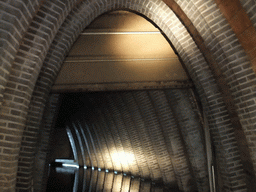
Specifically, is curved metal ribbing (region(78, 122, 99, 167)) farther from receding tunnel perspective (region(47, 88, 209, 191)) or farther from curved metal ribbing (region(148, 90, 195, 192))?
curved metal ribbing (region(148, 90, 195, 192))

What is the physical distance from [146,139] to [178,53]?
4.39 metres

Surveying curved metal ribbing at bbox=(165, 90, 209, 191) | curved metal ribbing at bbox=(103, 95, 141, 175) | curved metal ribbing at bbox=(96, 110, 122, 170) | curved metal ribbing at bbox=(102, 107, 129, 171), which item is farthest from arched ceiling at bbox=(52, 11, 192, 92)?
curved metal ribbing at bbox=(96, 110, 122, 170)

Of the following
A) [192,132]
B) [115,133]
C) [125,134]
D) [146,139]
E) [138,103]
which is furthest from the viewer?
[115,133]

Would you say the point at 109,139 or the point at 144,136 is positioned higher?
the point at 109,139

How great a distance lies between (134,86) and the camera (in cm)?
512

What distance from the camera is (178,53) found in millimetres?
5207

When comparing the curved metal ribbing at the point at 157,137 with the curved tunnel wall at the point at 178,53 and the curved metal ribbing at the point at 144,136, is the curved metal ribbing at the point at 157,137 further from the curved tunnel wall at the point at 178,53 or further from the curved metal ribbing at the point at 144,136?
the curved tunnel wall at the point at 178,53

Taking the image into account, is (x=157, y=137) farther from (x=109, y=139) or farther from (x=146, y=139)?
(x=109, y=139)

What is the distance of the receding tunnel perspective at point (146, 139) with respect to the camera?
6.60 m

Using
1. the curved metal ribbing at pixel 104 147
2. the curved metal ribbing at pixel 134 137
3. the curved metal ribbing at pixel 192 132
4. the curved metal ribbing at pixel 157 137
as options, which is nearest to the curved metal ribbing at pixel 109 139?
the curved metal ribbing at pixel 104 147

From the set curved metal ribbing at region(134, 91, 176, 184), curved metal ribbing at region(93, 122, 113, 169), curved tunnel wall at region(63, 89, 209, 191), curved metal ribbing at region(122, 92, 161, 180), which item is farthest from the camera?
curved metal ribbing at region(93, 122, 113, 169)

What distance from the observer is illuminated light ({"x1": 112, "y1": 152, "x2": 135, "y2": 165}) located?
10.4 meters

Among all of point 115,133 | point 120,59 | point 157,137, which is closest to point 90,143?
point 115,133

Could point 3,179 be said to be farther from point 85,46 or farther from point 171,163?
point 171,163
